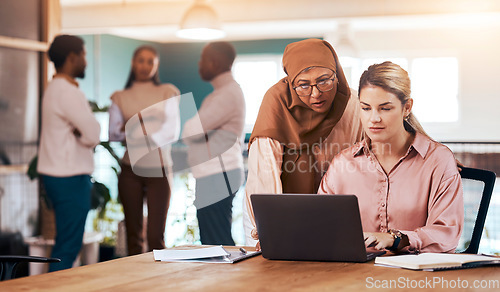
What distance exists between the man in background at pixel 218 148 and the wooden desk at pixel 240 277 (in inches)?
66.4

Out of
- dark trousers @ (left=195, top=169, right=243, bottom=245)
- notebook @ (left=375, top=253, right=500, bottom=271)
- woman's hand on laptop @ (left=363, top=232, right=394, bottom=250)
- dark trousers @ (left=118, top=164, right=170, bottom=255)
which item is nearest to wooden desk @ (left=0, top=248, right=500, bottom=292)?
notebook @ (left=375, top=253, right=500, bottom=271)

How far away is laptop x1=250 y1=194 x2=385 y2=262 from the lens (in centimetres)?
170

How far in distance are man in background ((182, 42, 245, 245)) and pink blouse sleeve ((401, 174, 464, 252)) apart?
1.51 meters

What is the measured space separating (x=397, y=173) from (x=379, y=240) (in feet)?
1.42

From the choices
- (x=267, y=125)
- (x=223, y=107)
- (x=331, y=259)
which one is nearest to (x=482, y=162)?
(x=223, y=107)

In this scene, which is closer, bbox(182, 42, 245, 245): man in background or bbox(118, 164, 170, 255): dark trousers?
bbox(182, 42, 245, 245): man in background

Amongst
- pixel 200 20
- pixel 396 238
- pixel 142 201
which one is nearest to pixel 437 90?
pixel 200 20

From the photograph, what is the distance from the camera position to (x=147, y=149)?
3895 millimetres

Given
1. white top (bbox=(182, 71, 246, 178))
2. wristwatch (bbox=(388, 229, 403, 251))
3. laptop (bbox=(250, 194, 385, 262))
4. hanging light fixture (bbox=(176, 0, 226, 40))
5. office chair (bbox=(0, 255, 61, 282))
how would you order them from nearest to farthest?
laptop (bbox=(250, 194, 385, 262)) → office chair (bbox=(0, 255, 61, 282)) → wristwatch (bbox=(388, 229, 403, 251)) → white top (bbox=(182, 71, 246, 178)) → hanging light fixture (bbox=(176, 0, 226, 40))

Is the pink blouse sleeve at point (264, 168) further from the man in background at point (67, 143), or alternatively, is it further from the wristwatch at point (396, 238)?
the man in background at point (67, 143)

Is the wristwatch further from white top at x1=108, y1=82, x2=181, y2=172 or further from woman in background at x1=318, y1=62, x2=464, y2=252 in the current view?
white top at x1=108, y1=82, x2=181, y2=172

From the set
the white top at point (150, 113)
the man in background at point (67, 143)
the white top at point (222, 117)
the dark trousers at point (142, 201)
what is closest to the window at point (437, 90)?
the white top at point (150, 113)

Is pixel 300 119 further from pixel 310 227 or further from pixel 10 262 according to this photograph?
pixel 10 262

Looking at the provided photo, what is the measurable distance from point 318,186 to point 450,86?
7.38 meters
